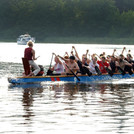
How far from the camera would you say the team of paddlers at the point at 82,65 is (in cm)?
2708

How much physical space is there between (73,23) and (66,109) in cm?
17216

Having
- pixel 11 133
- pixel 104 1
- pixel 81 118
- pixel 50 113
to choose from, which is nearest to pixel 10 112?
pixel 50 113

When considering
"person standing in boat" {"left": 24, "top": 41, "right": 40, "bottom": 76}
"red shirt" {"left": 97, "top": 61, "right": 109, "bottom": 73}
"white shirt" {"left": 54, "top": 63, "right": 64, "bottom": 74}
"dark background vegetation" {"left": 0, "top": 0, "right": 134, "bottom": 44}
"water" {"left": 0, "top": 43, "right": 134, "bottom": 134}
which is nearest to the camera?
"water" {"left": 0, "top": 43, "right": 134, "bottom": 134}

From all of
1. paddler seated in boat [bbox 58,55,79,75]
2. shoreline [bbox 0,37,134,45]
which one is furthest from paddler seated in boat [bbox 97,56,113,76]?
shoreline [bbox 0,37,134,45]

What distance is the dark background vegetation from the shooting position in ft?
568

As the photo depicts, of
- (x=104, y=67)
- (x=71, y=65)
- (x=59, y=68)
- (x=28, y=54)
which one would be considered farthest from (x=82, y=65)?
(x=28, y=54)

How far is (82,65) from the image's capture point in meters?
29.1

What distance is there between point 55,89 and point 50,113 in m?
8.12

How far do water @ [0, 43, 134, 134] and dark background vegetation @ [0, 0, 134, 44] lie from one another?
447ft

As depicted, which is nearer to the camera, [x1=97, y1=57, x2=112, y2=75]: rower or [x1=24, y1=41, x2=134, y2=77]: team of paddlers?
[x1=24, y1=41, x2=134, y2=77]: team of paddlers

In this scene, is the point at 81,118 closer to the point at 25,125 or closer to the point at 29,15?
the point at 25,125

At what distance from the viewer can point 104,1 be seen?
192 m

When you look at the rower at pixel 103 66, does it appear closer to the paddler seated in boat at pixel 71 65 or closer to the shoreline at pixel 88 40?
the paddler seated in boat at pixel 71 65

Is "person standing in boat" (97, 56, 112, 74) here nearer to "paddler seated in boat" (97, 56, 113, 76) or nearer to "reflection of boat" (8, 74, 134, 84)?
"paddler seated in boat" (97, 56, 113, 76)
